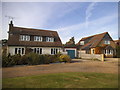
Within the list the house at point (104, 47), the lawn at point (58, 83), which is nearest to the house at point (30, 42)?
the house at point (104, 47)

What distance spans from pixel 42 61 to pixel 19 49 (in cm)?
715

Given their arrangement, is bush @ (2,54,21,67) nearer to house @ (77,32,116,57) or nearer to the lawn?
the lawn

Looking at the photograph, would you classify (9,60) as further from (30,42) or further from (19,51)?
(30,42)

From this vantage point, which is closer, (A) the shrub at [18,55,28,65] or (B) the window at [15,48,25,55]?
(A) the shrub at [18,55,28,65]

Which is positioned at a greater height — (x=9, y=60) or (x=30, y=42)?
(x=30, y=42)

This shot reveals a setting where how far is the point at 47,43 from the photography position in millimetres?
22969

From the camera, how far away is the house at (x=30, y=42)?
64.5 feet

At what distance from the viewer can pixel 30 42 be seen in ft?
70.5

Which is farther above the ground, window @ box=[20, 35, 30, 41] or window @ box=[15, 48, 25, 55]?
window @ box=[20, 35, 30, 41]

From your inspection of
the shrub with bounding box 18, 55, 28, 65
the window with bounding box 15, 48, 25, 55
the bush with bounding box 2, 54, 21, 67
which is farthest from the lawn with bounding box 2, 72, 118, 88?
the window with bounding box 15, 48, 25, 55

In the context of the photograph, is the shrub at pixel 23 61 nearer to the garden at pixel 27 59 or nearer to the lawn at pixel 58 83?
the garden at pixel 27 59

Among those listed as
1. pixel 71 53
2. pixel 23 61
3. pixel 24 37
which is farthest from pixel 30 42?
pixel 71 53

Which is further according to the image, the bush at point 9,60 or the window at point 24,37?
the window at point 24,37

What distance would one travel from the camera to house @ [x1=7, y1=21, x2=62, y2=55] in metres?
19.7
